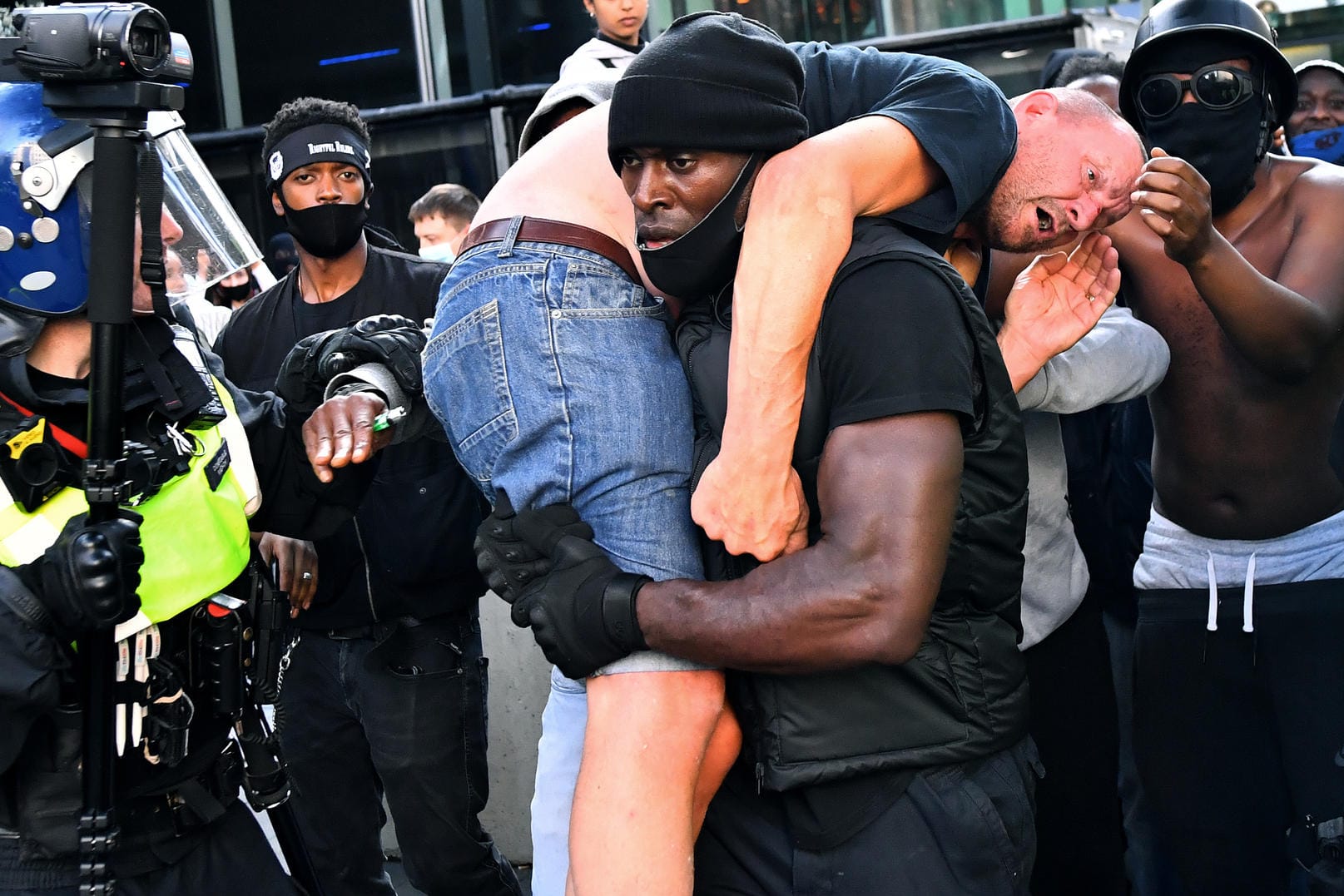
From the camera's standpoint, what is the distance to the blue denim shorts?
2361 millimetres

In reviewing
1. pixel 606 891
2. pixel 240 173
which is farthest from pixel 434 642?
pixel 240 173

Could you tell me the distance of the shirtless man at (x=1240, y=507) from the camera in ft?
11.5

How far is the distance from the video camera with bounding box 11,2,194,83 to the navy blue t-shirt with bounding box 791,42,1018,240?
1166 mm

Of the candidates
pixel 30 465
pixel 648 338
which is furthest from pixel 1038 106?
pixel 30 465

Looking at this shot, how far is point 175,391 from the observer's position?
277 centimetres

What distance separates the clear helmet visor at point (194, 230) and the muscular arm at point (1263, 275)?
1.98 meters

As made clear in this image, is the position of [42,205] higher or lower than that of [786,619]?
higher

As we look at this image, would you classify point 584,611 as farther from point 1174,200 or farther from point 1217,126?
point 1217,126

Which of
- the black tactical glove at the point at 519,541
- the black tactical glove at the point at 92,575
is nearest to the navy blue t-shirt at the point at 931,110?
the black tactical glove at the point at 519,541

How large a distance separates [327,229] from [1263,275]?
2771 mm

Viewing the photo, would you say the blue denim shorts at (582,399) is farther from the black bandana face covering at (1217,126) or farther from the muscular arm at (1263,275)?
the black bandana face covering at (1217,126)

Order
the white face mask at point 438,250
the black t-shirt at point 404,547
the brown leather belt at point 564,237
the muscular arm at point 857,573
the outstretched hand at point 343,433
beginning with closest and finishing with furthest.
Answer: the muscular arm at point 857,573
the brown leather belt at point 564,237
the outstretched hand at point 343,433
the black t-shirt at point 404,547
the white face mask at point 438,250

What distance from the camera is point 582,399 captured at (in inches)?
92.5

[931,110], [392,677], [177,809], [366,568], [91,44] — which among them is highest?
[91,44]
